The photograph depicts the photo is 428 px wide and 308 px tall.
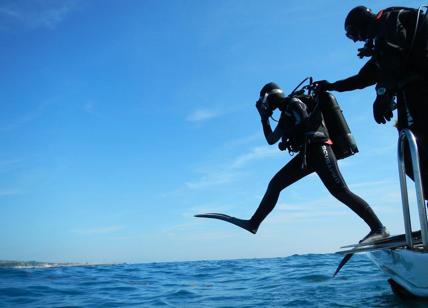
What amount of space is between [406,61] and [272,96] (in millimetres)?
1928

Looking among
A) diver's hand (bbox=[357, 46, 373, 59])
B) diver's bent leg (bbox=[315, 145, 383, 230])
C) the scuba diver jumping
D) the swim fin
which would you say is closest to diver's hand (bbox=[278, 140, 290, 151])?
the scuba diver jumping

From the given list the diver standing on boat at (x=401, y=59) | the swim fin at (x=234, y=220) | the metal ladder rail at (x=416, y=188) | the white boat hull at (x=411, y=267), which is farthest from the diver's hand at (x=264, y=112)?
the white boat hull at (x=411, y=267)

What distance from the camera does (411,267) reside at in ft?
8.39

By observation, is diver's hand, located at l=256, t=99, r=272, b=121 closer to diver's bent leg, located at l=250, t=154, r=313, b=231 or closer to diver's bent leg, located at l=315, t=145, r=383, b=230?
diver's bent leg, located at l=250, t=154, r=313, b=231

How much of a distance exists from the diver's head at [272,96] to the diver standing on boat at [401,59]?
1.34 meters

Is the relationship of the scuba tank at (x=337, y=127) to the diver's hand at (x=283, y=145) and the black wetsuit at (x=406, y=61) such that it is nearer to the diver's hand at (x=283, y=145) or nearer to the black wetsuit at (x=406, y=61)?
the diver's hand at (x=283, y=145)

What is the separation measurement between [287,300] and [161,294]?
270cm

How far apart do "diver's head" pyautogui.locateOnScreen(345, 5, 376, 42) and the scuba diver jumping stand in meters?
0.94

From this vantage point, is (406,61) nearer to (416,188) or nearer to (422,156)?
(422,156)

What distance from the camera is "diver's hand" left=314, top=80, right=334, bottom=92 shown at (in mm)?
4276

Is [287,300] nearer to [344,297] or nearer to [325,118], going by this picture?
[344,297]

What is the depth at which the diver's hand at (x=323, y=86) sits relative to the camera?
14.0 ft

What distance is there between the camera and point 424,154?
335 cm

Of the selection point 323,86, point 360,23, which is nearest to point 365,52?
point 360,23
